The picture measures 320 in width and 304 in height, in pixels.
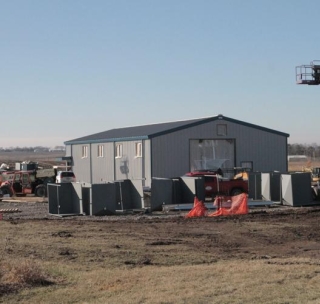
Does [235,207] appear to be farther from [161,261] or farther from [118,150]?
[118,150]

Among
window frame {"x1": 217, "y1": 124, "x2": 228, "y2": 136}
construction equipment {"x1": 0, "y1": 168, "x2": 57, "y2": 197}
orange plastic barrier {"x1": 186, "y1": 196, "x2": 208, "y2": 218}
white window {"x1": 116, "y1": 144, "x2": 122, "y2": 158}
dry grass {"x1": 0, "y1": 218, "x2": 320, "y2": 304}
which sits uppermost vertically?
window frame {"x1": 217, "y1": 124, "x2": 228, "y2": 136}

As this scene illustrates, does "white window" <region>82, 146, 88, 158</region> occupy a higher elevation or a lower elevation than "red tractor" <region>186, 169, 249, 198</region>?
higher

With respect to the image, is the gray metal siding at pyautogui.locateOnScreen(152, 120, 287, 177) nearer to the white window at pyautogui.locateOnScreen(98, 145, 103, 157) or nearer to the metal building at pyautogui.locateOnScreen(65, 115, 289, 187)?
the metal building at pyautogui.locateOnScreen(65, 115, 289, 187)

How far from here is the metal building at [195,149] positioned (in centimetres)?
4269

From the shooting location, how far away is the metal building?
140 ft

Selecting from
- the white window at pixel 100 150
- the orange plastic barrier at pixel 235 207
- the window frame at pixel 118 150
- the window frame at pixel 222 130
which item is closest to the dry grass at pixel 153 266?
the orange plastic barrier at pixel 235 207

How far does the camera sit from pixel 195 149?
4478cm

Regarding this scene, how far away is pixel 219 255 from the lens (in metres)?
15.1

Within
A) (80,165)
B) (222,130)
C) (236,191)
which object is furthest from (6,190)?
(236,191)

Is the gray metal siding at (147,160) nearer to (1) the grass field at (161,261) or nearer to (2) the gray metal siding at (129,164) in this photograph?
(2) the gray metal siding at (129,164)

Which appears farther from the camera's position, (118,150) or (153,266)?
(118,150)

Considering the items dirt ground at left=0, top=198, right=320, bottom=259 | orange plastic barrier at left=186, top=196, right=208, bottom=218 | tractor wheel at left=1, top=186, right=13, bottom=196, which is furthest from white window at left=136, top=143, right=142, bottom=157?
orange plastic barrier at left=186, top=196, right=208, bottom=218

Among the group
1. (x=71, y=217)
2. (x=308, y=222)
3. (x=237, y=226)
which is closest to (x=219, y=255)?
(x=237, y=226)

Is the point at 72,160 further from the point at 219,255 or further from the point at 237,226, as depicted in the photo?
the point at 219,255
